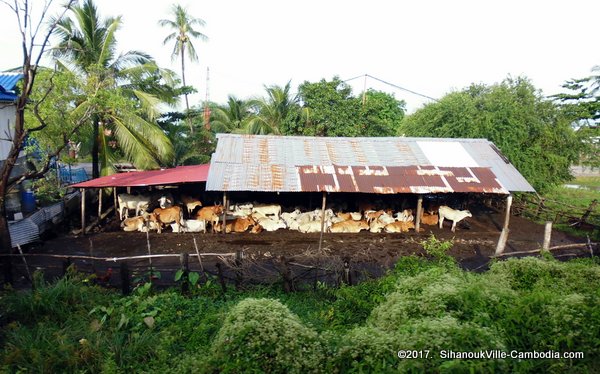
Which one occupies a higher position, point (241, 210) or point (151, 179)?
point (151, 179)

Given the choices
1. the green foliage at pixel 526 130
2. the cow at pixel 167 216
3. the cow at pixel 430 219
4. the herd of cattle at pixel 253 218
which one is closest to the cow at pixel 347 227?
the herd of cattle at pixel 253 218

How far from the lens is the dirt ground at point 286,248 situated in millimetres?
9461

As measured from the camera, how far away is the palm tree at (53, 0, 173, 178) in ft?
50.1

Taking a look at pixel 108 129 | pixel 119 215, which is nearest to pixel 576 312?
pixel 119 215

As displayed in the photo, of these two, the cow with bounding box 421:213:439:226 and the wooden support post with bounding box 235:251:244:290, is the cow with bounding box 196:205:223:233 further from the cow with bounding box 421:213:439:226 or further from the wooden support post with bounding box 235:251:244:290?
the cow with bounding box 421:213:439:226

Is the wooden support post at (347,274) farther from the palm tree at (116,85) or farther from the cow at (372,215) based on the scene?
the palm tree at (116,85)

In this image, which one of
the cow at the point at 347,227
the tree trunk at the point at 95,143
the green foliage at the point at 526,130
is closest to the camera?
the cow at the point at 347,227

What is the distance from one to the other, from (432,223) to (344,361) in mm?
12779

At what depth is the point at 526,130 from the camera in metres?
19.1

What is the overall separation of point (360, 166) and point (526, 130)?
9703 millimetres

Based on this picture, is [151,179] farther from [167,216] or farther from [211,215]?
[211,215]

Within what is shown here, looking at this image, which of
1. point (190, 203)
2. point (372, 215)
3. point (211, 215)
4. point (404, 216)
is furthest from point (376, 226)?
point (190, 203)

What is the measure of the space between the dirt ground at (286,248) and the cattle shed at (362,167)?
136 centimetres

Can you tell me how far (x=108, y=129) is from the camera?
55.8 feet
